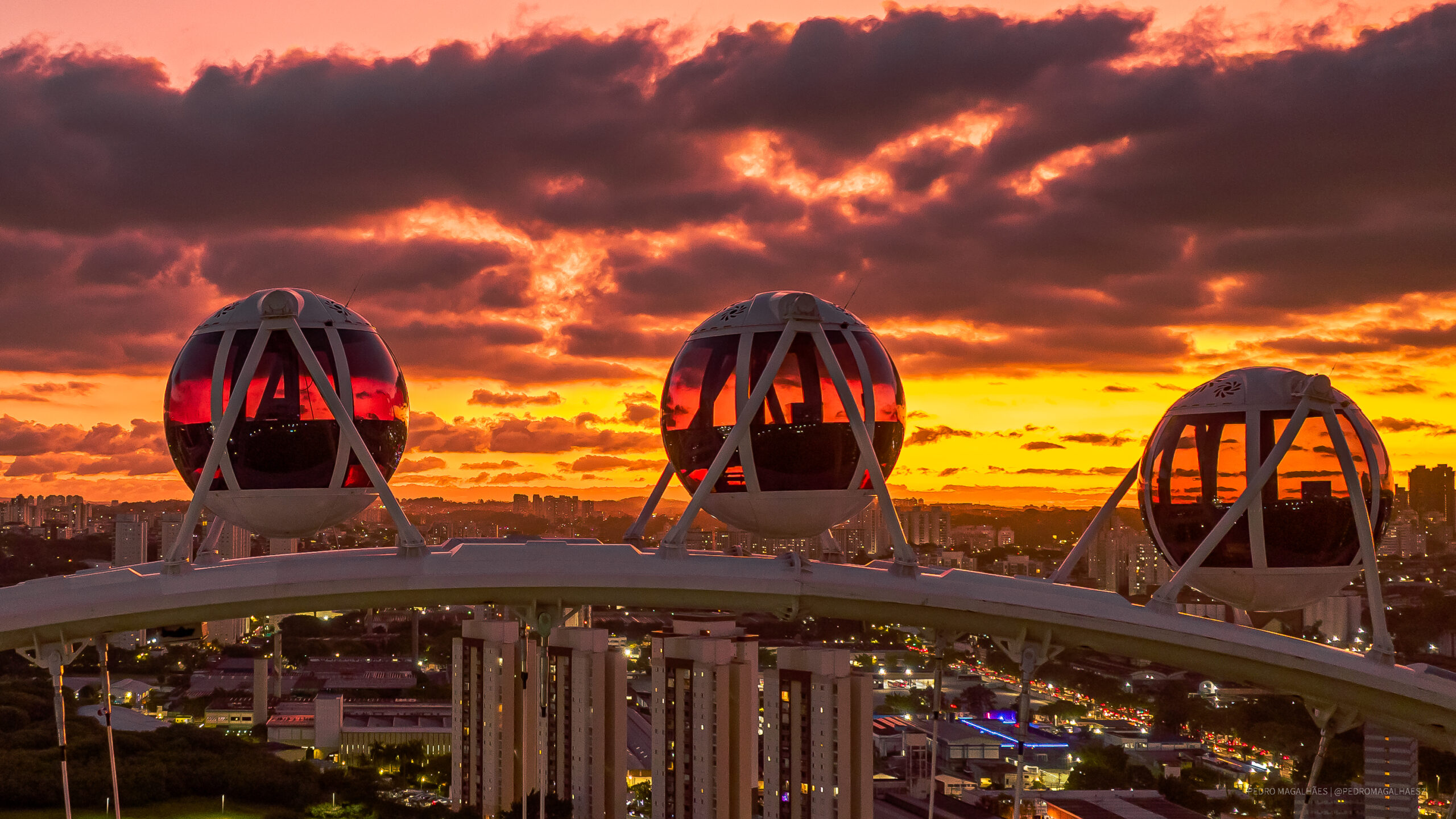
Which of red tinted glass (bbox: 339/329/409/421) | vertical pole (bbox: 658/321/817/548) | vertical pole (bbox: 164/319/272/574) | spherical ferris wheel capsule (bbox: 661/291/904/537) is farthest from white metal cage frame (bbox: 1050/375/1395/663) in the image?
vertical pole (bbox: 164/319/272/574)

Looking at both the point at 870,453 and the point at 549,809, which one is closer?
the point at 870,453

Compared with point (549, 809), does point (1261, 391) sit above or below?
above

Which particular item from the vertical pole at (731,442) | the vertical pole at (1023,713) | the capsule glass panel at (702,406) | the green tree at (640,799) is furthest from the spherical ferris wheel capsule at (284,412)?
the green tree at (640,799)

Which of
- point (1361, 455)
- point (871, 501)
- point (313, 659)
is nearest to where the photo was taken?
point (1361, 455)

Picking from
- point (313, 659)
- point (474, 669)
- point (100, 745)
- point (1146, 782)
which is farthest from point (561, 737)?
point (313, 659)

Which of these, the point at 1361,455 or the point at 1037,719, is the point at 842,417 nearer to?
the point at 1361,455

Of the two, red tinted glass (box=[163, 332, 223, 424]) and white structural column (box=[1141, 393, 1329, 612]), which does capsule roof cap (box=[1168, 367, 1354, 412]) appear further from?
red tinted glass (box=[163, 332, 223, 424])

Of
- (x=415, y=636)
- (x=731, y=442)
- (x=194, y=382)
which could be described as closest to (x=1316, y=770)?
(x=731, y=442)

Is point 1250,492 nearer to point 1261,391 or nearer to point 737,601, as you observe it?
point 1261,391
